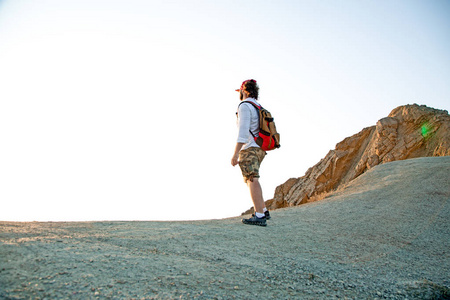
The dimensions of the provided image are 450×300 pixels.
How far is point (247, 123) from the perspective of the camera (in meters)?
5.37

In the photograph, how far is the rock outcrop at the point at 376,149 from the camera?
576 inches

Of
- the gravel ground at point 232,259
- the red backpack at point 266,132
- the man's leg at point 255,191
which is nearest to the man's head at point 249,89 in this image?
the red backpack at point 266,132

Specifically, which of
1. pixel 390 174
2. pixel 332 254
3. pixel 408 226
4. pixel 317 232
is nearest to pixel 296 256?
pixel 332 254

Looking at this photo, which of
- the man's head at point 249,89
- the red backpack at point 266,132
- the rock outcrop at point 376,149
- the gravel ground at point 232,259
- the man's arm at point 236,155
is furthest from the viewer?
the rock outcrop at point 376,149

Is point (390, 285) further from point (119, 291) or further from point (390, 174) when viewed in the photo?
point (390, 174)

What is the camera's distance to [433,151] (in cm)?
1416

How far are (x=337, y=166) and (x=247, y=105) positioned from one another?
39.0 ft

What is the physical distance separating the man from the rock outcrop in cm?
893

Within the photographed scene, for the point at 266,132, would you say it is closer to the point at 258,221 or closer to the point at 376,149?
the point at 258,221

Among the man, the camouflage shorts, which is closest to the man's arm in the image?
the man

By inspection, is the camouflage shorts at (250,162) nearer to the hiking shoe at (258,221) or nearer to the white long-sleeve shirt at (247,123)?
the white long-sleeve shirt at (247,123)

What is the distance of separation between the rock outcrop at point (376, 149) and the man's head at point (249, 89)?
357 inches

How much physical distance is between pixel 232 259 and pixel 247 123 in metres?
2.41

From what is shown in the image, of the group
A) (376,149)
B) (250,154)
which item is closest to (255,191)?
(250,154)
